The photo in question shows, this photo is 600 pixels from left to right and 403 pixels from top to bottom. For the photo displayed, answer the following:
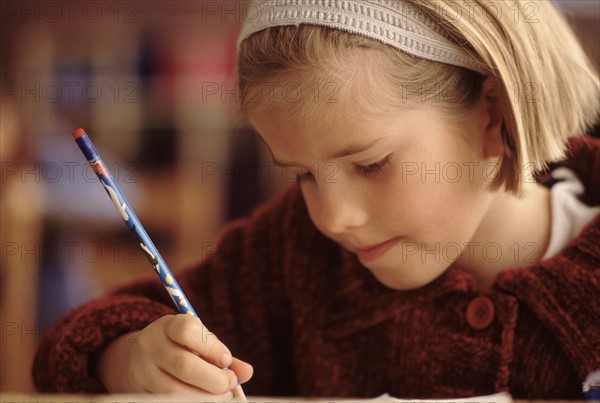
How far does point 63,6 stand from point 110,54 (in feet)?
0.38

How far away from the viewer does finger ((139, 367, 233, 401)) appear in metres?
0.40

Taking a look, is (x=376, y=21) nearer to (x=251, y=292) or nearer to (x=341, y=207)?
(x=341, y=207)

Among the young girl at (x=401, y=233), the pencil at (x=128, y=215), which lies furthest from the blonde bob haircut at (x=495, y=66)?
the pencil at (x=128, y=215)

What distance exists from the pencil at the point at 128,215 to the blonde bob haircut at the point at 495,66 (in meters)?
0.12

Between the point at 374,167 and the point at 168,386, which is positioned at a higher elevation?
the point at 374,167

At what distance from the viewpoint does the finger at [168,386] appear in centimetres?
40

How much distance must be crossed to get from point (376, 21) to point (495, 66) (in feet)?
0.29

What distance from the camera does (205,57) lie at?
0.69 m

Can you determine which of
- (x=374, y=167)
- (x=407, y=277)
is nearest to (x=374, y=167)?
(x=374, y=167)

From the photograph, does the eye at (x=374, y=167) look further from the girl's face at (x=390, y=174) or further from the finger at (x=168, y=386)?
the finger at (x=168, y=386)

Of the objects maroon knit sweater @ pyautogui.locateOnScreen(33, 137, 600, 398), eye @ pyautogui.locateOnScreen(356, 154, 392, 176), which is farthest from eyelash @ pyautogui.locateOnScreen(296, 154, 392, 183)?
maroon knit sweater @ pyautogui.locateOnScreen(33, 137, 600, 398)

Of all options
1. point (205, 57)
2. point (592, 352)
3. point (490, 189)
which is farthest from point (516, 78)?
point (205, 57)

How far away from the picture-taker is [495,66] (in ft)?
1.47

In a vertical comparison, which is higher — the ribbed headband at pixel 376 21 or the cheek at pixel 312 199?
the ribbed headband at pixel 376 21
